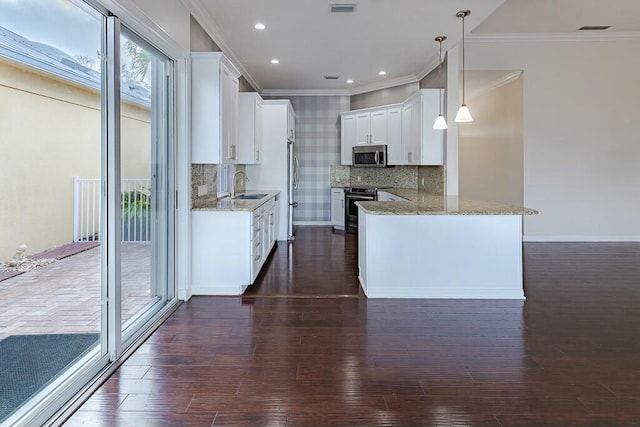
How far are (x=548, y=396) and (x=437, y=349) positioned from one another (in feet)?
2.40

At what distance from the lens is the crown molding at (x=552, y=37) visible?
229 inches

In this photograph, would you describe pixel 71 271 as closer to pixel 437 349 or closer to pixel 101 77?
pixel 101 77

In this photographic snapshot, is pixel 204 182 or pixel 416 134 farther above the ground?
pixel 416 134

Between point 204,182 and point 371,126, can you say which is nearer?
point 204,182

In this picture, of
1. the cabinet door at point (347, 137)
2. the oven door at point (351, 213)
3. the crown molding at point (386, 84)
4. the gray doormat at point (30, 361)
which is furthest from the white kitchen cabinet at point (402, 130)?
the gray doormat at point (30, 361)

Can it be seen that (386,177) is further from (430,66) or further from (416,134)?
(430,66)

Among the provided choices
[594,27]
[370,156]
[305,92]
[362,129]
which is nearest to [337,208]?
[370,156]

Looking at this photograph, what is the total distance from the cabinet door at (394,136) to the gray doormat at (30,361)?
572 cm

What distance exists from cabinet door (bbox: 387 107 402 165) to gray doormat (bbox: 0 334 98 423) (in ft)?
18.8

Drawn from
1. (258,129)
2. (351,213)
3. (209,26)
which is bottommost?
(351,213)

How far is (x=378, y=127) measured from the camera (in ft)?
24.9

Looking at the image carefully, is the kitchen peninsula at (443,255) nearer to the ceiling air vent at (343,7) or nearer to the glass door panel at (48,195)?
the ceiling air vent at (343,7)

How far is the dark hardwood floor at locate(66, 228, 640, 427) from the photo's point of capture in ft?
6.65

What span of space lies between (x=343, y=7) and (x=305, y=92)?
4.39m
